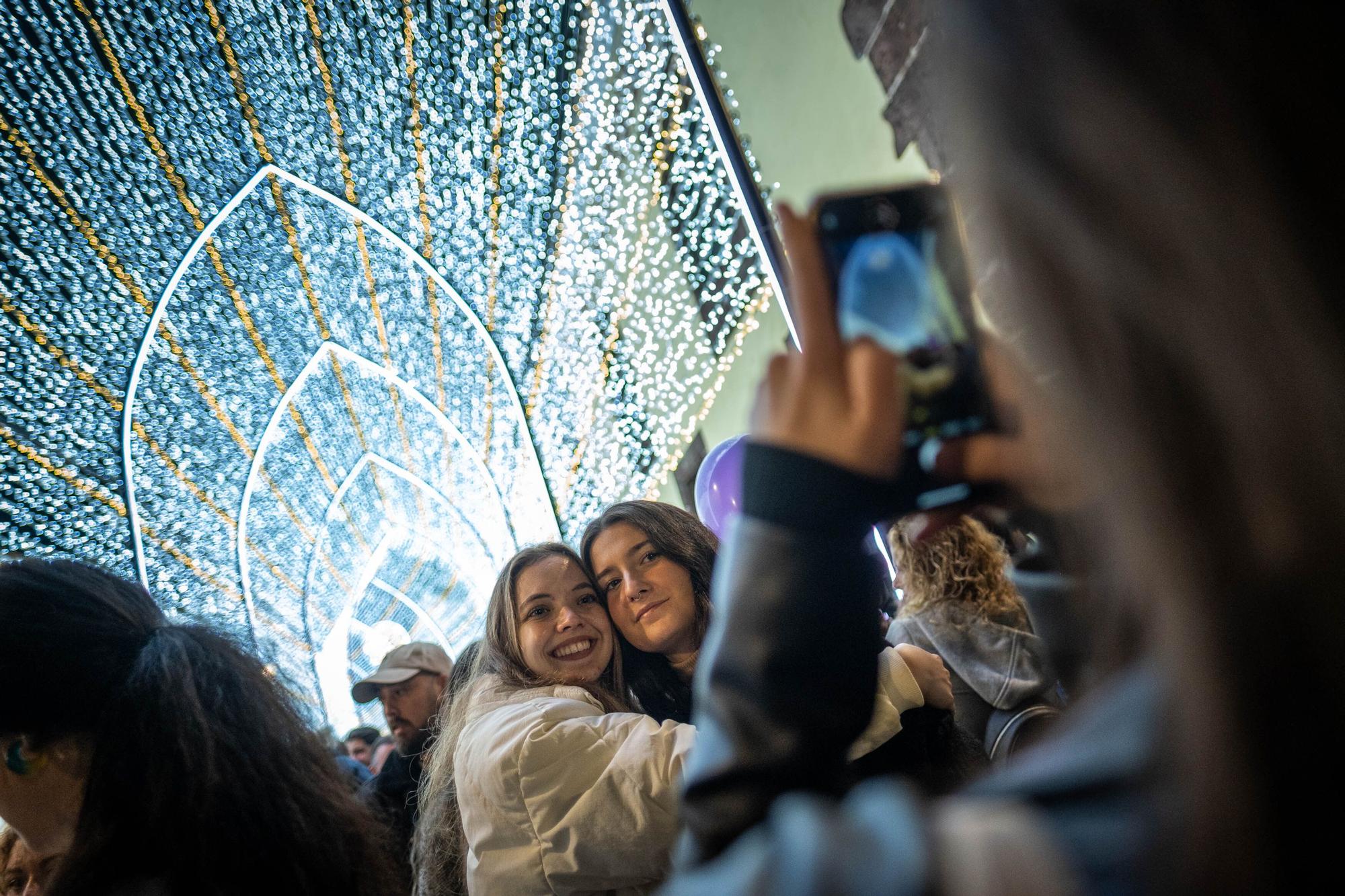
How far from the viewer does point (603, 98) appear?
14.5 ft

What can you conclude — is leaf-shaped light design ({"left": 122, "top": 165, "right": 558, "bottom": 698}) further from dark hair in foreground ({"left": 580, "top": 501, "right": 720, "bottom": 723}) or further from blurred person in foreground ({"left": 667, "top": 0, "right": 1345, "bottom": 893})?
blurred person in foreground ({"left": 667, "top": 0, "right": 1345, "bottom": 893})

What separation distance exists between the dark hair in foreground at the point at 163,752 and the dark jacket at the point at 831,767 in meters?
1.01

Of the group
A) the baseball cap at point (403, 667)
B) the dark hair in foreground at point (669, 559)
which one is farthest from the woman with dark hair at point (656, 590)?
the baseball cap at point (403, 667)

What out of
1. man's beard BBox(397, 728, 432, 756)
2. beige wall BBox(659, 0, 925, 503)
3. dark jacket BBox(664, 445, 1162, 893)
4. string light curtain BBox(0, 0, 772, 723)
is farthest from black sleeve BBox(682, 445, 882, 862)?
string light curtain BBox(0, 0, 772, 723)

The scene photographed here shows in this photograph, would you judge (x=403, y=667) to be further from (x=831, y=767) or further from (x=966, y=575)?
(x=831, y=767)

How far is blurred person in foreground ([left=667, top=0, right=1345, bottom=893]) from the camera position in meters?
0.25

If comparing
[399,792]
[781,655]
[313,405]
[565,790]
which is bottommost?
[399,792]

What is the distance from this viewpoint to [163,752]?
1.21m

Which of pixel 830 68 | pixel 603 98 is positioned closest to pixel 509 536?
pixel 603 98

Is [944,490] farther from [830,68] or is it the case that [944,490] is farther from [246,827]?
[830,68]

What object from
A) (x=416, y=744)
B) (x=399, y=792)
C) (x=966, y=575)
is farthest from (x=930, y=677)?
(x=416, y=744)

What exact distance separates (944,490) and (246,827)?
1.18m

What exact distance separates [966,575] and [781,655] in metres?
1.58

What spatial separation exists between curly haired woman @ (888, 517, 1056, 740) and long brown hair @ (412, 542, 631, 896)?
0.70m
